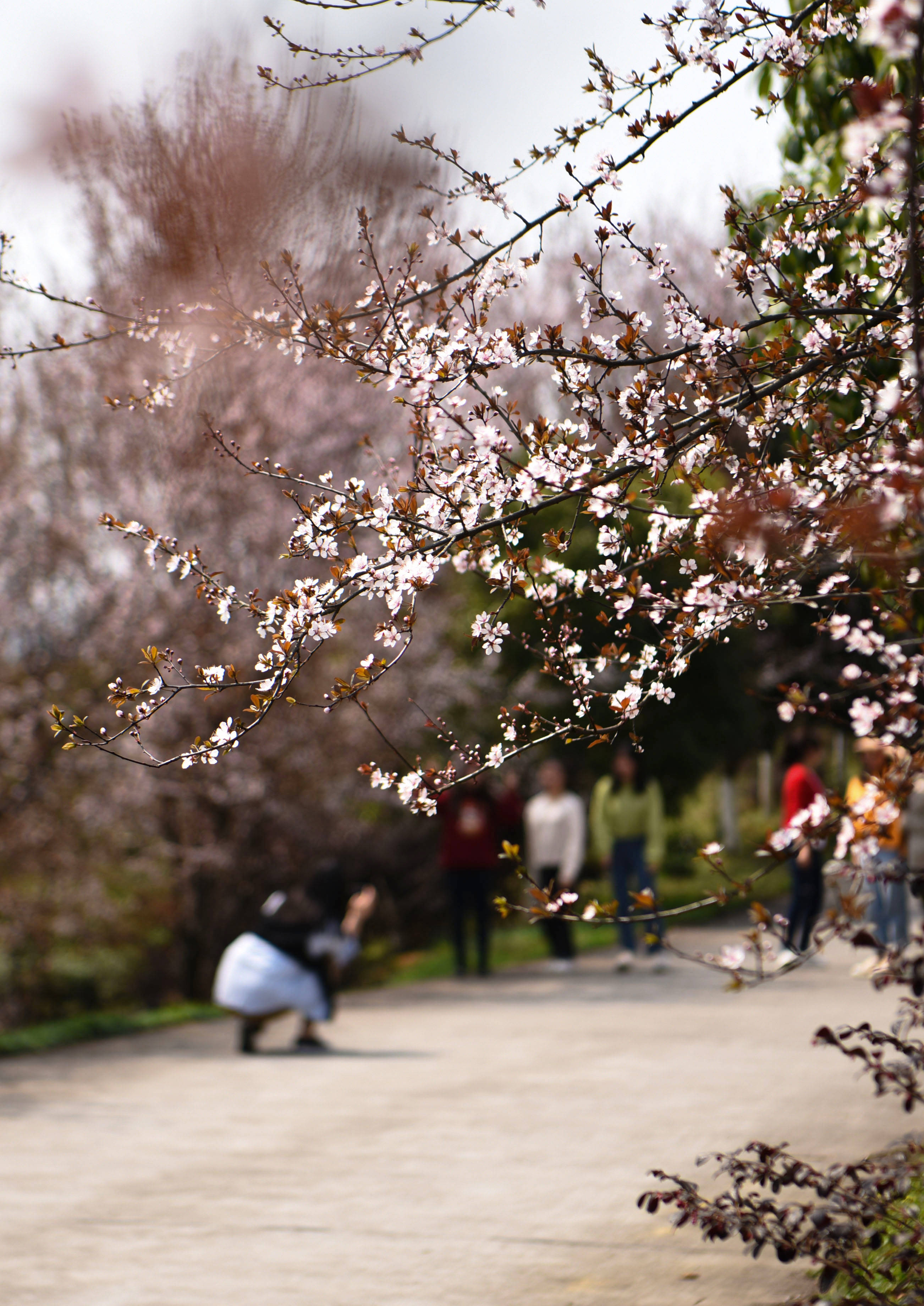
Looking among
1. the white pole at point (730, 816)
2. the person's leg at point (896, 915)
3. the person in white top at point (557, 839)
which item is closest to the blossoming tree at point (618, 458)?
the person's leg at point (896, 915)

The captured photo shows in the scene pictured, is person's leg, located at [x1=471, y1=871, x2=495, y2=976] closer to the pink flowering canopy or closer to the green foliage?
the green foliage

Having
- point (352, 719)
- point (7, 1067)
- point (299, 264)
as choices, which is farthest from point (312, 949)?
point (299, 264)

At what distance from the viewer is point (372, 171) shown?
183 inches

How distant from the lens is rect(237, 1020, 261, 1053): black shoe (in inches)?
359

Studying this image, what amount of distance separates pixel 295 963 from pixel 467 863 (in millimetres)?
3370

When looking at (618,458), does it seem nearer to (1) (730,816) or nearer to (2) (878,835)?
(2) (878,835)

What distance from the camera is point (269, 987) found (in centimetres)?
901

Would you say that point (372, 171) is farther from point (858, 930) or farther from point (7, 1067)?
point (7, 1067)

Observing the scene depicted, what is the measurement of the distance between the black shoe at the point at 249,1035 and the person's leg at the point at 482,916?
3305 mm

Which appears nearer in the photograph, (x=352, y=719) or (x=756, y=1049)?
(x=756, y=1049)

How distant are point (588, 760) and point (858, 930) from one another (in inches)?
684

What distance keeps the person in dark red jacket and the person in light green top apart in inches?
39.0

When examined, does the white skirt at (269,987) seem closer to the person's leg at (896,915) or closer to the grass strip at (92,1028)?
the grass strip at (92,1028)

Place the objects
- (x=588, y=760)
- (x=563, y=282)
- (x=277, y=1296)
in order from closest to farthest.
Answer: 1. (x=277, y=1296)
2. (x=588, y=760)
3. (x=563, y=282)
